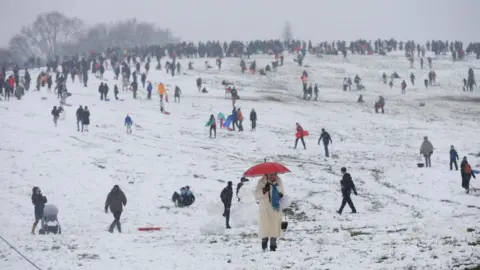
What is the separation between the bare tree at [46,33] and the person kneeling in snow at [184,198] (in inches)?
3856

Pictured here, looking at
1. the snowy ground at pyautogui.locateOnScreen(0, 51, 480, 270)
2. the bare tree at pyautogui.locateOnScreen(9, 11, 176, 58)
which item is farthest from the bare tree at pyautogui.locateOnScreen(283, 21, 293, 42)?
the snowy ground at pyautogui.locateOnScreen(0, 51, 480, 270)

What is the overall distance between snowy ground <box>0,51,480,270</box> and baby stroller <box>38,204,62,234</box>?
0.37 m

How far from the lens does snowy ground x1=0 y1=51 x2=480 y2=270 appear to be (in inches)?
465

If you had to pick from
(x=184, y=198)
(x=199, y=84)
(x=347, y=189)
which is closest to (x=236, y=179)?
(x=184, y=198)

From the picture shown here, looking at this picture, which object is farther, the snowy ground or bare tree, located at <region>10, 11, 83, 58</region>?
bare tree, located at <region>10, 11, 83, 58</region>

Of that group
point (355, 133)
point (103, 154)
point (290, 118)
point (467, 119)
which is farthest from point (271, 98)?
point (103, 154)

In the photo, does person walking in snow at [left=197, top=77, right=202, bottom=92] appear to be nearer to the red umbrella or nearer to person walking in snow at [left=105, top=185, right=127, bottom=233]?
person walking in snow at [left=105, top=185, right=127, bottom=233]

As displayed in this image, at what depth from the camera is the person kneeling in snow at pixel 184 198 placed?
20719 mm

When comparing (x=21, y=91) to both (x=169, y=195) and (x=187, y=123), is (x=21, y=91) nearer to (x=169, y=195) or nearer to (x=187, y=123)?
(x=187, y=123)

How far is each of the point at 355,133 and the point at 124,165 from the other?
55.7 feet

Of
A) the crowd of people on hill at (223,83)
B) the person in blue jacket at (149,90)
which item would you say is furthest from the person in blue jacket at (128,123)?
the person in blue jacket at (149,90)

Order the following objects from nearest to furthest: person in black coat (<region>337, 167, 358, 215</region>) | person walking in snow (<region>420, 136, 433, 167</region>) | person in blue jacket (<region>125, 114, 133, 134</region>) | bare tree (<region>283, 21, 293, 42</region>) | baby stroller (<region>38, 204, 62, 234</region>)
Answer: baby stroller (<region>38, 204, 62, 234</region>), person in black coat (<region>337, 167, 358, 215</region>), person walking in snow (<region>420, 136, 433, 167</region>), person in blue jacket (<region>125, 114, 133, 134</region>), bare tree (<region>283, 21, 293, 42</region>)

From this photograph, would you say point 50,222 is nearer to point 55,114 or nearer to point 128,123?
point 128,123

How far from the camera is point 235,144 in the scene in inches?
1243
